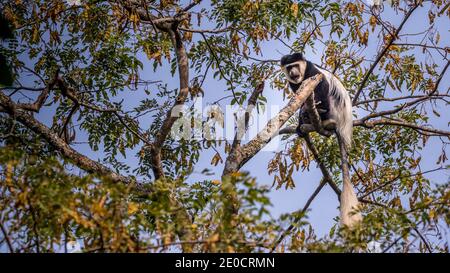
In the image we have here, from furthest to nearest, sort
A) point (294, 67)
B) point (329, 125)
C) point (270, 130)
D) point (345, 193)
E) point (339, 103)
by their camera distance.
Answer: point (339, 103)
point (294, 67)
point (329, 125)
point (345, 193)
point (270, 130)

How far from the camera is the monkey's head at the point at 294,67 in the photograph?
17.8 feet

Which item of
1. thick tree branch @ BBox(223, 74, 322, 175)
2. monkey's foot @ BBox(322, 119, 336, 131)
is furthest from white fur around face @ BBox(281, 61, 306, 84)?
thick tree branch @ BBox(223, 74, 322, 175)

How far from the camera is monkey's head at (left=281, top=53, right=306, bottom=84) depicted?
542 centimetres

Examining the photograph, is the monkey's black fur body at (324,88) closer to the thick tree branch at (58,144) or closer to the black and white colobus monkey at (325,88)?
the black and white colobus monkey at (325,88)

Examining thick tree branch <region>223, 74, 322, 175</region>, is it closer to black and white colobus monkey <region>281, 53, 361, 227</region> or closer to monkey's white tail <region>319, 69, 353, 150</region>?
monkey's white tail <region>319, 69, 353, 150</region>

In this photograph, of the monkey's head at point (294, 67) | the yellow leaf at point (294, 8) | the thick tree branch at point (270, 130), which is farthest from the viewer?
the monkey's head at point (294, 67)

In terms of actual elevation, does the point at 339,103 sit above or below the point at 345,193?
above

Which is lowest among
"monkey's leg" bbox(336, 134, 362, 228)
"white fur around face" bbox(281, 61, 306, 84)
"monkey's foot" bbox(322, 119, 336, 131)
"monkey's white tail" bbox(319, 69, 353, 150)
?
"monkey's leg" bbox(336, 134, 362, 228)

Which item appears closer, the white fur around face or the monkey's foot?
the monkey's foot

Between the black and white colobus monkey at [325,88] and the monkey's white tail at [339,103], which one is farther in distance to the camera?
the black and white colobus monkey at [325,88]

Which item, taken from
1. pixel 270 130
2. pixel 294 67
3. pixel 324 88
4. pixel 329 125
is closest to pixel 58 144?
pixel 270 130

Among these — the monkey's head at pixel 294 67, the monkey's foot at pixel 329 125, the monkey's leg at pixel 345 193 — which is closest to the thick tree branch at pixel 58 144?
the monkey's leg at pixel 345 193

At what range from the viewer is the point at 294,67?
544 centimetres

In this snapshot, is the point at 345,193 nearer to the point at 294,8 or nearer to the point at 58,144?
the point at 294,8
